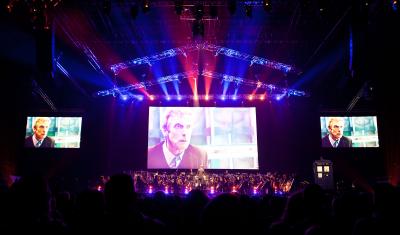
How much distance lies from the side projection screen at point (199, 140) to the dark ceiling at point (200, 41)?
1.29 metres

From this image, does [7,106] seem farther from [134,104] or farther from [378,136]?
[378,136]

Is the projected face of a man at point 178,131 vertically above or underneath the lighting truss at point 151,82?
underneath

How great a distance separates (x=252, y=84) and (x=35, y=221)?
10930mm

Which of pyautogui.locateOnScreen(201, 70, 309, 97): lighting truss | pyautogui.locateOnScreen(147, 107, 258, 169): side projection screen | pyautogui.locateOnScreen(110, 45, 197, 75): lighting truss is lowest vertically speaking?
pyautogui.locateOnScreen(147, 107, 258, 169): side projection screen

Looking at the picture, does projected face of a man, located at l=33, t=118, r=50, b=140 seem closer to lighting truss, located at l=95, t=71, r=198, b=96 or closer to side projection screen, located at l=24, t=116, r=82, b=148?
side projection screen, located at l=24, t=116, r=82, b=148

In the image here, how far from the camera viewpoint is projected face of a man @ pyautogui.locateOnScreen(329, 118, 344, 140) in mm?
13305

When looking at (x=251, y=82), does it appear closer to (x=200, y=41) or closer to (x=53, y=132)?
(x=200, y=41)

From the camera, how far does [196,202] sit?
3742 mm

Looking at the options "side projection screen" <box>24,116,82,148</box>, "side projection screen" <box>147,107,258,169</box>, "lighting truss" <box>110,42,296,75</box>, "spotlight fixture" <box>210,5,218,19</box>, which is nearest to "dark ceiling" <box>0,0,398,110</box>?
"spotlight fixture" <box>210,5,218,19</box>

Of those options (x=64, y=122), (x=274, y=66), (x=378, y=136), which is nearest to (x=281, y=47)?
(x=274, y=66)

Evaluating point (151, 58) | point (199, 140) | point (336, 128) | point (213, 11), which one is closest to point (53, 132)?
point (151, 58)

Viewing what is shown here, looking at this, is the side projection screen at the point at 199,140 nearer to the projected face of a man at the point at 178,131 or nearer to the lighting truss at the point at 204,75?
the projected face of a man at the point at 178,131

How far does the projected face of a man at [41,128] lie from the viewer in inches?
516

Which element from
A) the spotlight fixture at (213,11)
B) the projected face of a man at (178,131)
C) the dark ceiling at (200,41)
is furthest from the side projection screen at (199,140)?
the spotlight fixture at (213,11)
